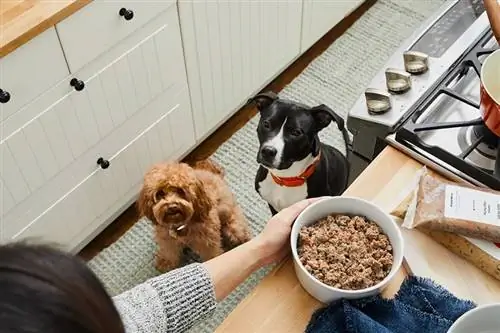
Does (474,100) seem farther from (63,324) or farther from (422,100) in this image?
(63,324)

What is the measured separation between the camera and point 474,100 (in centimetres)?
104

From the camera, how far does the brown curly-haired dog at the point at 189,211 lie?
1.52 m

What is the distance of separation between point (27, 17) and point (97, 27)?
17cm

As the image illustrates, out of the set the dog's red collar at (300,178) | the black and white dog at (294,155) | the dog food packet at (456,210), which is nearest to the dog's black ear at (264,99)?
Result: the black and white dog at (294,155)

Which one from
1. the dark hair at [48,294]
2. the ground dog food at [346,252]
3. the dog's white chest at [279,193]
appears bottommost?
the dog's white chest at [279,193]

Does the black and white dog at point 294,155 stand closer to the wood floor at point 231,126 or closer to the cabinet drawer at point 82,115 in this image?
the cabinet drawer at point 82,115

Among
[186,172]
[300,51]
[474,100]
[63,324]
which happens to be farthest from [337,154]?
[63,324]

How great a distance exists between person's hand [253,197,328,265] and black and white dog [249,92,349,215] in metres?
0.36

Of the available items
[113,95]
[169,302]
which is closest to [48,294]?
[169,302]

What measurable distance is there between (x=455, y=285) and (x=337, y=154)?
0.68m

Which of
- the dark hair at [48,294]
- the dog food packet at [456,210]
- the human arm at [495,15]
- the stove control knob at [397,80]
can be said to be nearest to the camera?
the dark hair at [48,294]

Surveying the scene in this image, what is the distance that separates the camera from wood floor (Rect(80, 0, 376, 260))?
1.87 metres

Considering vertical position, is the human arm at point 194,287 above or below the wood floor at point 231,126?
above

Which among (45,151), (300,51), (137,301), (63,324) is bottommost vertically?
(300,51)
